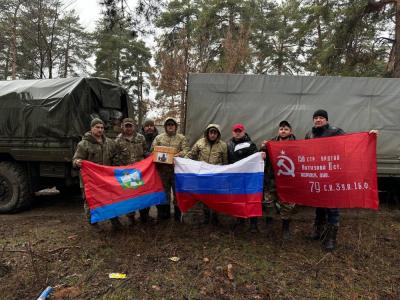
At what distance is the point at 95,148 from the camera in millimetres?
5090

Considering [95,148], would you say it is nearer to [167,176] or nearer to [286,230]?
[167,176]

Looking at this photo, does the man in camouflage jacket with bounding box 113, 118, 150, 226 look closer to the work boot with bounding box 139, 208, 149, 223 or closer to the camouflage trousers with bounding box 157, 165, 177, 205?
the work boot with bounding box 139, 208, 149, 223

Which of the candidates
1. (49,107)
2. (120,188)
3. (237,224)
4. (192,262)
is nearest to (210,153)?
A: (237,224)

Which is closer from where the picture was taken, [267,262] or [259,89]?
[267,262]

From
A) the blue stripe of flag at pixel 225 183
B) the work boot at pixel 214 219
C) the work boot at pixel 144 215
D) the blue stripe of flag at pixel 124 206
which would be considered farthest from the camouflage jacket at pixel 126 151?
the work boot at pixel 214 219

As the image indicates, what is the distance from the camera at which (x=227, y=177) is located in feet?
15.6

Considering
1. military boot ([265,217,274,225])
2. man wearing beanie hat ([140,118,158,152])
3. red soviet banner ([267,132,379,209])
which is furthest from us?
man wearing beanie hat ([140,118,158,152])

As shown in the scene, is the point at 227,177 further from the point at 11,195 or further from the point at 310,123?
the point at 11,195

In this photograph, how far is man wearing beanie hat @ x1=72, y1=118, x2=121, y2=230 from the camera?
499cm

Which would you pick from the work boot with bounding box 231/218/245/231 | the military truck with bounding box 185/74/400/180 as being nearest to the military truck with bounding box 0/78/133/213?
the military truck with bounding box 185/74/400/180

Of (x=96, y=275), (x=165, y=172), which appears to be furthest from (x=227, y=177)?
(x=96, y=275)

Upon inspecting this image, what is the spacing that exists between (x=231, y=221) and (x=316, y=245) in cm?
159

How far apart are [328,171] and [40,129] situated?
16.4ft

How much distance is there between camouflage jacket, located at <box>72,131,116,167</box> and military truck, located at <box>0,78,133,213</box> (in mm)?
1007
